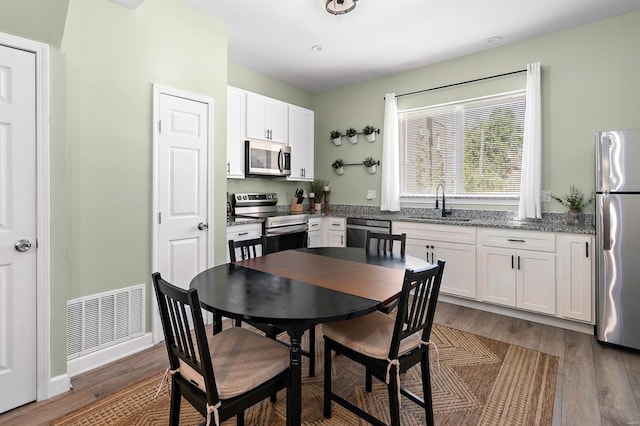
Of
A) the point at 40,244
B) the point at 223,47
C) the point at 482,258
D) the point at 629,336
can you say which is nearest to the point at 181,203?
the point at 40,244

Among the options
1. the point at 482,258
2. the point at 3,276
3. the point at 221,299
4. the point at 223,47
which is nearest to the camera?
the point at 221,299

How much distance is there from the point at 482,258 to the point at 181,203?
3.00 m

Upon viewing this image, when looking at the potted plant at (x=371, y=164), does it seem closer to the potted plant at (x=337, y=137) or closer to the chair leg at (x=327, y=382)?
the potted plant at (x=337, y=137)

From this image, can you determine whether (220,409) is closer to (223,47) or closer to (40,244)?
(40,244)

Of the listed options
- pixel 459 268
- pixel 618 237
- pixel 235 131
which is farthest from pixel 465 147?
pixel 235 131

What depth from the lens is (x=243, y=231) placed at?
11.9ft

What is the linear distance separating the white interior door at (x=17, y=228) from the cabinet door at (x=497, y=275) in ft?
12.2

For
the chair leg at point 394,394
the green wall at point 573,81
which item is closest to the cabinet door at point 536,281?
the green wall at point 573,81

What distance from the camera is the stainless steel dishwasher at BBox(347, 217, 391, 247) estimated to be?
409cm

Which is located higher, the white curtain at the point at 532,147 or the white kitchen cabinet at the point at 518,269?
the white curtain at the point at 532,147

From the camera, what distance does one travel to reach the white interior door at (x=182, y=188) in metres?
2.72

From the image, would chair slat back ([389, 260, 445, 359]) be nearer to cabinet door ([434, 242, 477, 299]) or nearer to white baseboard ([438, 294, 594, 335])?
cabinet door ([434, 242, 477, 299])

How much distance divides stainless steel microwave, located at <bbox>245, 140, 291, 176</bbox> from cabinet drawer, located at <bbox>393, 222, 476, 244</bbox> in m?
1.66

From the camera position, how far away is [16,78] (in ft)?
6.14
